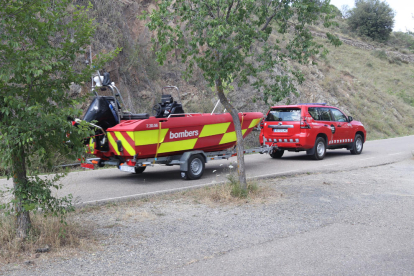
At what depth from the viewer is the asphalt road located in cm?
903

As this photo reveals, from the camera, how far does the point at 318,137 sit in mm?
14703

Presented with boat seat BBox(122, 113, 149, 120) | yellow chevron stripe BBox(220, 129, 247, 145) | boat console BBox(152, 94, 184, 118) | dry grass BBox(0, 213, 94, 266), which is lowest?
dry grass BBox(0, 213, 94, 266)

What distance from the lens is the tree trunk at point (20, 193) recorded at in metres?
5.10

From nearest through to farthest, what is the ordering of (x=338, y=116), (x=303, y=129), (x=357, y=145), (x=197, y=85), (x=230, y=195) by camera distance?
(x=230, y=195), (x=303, y=129), (x=338, y=116), (x=357, y=145), (x=197, y=85)

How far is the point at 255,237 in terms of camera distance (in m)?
5.89

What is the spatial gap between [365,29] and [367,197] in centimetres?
6792

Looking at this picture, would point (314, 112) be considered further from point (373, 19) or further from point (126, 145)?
point (373, 19)

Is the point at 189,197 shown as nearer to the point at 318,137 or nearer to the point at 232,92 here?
the point at 318,137

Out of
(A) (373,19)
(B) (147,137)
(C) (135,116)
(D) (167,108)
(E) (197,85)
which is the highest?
(A) (373,19)

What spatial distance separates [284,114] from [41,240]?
10.5 m

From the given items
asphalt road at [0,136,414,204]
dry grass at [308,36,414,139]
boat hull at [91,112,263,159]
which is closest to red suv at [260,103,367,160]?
asphalt road at [0,136,414,204]

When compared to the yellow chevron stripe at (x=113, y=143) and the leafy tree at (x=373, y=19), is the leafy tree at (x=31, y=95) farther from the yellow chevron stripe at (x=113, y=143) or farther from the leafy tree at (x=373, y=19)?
the leafy tree at (x=373, y=19)

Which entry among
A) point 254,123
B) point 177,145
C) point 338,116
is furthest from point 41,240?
point 338,116

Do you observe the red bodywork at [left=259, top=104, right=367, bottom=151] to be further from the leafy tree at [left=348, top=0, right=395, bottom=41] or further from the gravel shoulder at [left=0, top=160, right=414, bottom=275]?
the leafy tree at [left=348, top=0, right=395, bottom=41]
